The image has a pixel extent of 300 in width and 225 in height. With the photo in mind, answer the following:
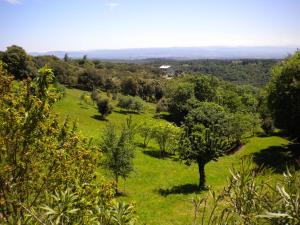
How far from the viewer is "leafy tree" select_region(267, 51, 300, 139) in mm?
46978

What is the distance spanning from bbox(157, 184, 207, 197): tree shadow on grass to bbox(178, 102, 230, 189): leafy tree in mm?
1181

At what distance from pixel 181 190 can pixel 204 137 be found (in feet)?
22.0

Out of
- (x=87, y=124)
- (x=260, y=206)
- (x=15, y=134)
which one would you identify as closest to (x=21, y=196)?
(x=15, y=134)

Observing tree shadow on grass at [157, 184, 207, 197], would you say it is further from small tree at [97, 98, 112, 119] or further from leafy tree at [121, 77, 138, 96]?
leafy tree at [121, 77, 138, 96]

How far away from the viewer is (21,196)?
463 inches

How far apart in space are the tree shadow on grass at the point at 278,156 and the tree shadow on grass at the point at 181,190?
1023 cm

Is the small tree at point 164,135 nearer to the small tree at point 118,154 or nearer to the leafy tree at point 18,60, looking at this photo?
the small tree at point 118,154

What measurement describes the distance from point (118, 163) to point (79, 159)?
24.9m

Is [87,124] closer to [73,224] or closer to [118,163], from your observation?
[118,163]

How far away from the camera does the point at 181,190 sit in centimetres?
3984

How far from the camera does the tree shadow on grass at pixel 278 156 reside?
45.9 metres

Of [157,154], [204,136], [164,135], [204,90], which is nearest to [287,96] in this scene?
[204,136]

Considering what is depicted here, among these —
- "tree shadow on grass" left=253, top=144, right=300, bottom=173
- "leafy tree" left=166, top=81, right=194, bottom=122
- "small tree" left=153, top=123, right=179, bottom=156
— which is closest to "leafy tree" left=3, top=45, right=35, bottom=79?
"leafy tree" left=166, top=81, right=194, bottom=122

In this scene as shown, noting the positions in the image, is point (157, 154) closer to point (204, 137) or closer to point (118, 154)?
point (118, 154)
